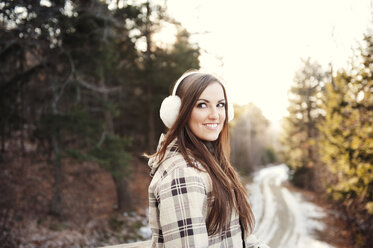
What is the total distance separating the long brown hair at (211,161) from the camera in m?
1.37

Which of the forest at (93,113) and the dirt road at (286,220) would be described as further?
the dirt road at (286,220)

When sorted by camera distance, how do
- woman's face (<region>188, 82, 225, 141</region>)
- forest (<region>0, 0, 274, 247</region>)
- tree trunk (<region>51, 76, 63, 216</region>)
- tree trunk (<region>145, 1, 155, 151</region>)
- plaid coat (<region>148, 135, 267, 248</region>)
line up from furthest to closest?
tree trunk (<region>145, 1, 155, 151</region>), tree trunk (<region>51, 76, 63, 216</region>), forest (<region>0, 0, 274, 247</region>), woman's face (<region>188, 82, 225, 141</region>), plaid coat (<region>148, 135, 267, 248</region>)

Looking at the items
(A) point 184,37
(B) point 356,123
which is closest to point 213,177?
(B) point 356,123

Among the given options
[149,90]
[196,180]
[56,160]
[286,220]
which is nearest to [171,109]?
[196,180]

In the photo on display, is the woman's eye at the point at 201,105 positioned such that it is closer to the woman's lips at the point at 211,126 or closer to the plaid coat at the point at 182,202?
the woman's lips at the point at 211,126

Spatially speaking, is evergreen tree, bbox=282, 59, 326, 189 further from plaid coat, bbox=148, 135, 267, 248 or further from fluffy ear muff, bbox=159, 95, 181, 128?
plaid coat, bbox=148, 135, 267, 248

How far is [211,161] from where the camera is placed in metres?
1.48

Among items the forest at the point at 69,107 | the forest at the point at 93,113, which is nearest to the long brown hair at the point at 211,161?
the forest at the point at 93,113

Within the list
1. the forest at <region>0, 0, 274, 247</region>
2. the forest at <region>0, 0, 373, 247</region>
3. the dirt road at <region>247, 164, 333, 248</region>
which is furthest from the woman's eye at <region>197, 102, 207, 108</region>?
the dirt road at <region>247, 164, 333, 248</region>

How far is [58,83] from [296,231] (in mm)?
11469

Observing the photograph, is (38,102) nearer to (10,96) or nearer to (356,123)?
(10,96)

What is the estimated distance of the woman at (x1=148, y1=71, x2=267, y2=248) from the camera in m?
1.20

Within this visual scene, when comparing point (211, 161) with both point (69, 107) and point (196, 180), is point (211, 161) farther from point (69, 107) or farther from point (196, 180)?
point (69, 107)

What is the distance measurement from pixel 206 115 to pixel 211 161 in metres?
0.28
